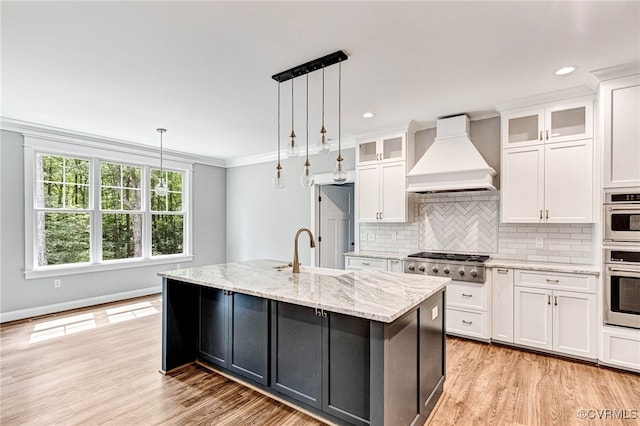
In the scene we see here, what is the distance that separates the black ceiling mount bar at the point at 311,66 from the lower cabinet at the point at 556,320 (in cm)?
287

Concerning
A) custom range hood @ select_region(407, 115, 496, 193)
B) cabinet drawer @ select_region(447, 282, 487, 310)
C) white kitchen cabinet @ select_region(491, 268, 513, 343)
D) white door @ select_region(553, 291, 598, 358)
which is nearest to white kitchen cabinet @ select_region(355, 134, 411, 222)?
custom range hood @ select_region(407, 115, 496, 193)

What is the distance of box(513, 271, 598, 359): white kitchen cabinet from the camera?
3.01m

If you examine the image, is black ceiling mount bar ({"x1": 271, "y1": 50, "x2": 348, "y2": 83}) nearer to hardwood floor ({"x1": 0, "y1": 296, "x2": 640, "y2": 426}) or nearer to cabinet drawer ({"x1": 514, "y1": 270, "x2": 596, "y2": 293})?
hardwood floor ({"x1": 0, "y1": 296, "x2": 640, "y2": 426})

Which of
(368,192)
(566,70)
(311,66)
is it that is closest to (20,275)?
(311,66)

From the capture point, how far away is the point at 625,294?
110 inches

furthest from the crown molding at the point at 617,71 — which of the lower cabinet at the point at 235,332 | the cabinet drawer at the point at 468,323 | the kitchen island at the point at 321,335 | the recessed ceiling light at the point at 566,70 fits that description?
the lower cabinet at the point at 235,332

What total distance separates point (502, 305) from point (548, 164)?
5.05 feet

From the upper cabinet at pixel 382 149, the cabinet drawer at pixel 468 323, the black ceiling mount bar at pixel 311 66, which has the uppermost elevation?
the black ceiling mount bar at pixel 311 66

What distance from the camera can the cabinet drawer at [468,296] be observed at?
11.5 ft

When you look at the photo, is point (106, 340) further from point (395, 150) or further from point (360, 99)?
point (395, 150)

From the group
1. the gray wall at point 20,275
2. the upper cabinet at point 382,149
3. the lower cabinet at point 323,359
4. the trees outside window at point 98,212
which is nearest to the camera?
the lower cabinet at point 323,359

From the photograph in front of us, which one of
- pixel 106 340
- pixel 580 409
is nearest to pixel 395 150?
pixel 580 409

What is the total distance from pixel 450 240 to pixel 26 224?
18.5 feet

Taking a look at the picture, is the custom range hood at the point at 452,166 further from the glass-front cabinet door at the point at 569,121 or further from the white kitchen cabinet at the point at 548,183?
the glass-front cabinet door at the point at 569,121
